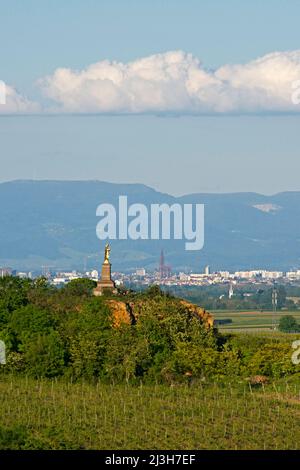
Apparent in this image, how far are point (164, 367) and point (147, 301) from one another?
614 centimetres

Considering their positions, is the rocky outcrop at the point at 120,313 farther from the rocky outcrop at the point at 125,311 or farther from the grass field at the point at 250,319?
the grass field at the point at 250,319

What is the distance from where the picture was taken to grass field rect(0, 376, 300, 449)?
2069 inches

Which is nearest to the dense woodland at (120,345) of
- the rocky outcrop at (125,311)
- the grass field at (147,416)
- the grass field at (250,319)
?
the rocky outcrop at (125,311)

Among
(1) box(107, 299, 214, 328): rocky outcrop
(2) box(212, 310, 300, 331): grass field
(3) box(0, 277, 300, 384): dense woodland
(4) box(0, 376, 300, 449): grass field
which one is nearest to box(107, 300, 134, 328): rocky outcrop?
(1) box(107, 299, 214, 328): rocky outcrop

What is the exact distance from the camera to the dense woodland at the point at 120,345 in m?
67.1

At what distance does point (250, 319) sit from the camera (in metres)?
129

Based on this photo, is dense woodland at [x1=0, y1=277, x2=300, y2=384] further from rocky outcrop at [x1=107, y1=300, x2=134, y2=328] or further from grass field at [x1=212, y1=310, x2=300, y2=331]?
grass field at [x1=212, y1=310, x2=300, y2=331]

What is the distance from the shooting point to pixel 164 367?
6775cm

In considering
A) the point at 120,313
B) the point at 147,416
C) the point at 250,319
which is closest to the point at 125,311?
the point at 120,313

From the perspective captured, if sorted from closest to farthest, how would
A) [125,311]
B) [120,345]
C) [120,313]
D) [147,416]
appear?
[147,416] → [120,345] → [120,313] → [125,311]

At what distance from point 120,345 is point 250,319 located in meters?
62.3

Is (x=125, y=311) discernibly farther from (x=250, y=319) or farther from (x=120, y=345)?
(x=250, y=319)

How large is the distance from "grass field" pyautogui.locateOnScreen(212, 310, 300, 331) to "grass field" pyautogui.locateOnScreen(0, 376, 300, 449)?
4316 centimetres
